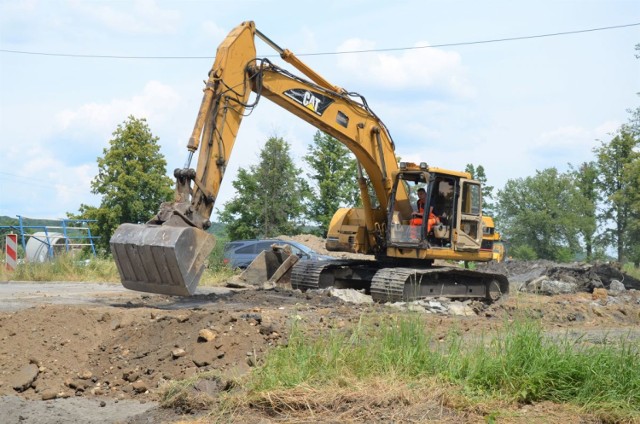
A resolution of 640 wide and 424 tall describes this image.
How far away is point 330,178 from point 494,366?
3538cm

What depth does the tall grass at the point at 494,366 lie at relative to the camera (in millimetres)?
6770

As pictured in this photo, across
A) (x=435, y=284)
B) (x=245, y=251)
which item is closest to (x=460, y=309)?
(x=435, y=284)

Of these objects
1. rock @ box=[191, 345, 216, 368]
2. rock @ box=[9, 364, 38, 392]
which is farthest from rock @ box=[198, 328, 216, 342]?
rock @ box=[9, 364, 38, 392]

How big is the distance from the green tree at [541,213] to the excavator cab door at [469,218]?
4945 centimetres

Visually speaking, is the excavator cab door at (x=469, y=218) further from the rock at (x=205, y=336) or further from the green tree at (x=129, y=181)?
the green tree at (x=129, y=181)

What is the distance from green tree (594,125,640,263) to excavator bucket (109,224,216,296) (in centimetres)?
3923

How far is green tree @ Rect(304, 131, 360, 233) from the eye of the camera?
4222cm

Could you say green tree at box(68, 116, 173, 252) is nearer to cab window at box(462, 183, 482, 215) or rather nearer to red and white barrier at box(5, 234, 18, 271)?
red and white barrier at box(5, 234, 18, 271)

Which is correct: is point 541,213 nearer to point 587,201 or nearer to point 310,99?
point 587,201

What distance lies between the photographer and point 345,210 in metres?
18.2

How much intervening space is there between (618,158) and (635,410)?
47705 mm

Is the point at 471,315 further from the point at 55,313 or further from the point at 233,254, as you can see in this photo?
the point at 233,254

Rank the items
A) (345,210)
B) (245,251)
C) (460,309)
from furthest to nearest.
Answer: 1. (245,251)
2. (345,210)
3. (460,309)

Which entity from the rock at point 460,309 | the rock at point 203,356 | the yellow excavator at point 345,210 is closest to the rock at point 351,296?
the yellow excavator at point 345,210
